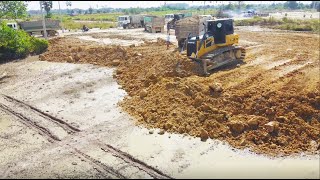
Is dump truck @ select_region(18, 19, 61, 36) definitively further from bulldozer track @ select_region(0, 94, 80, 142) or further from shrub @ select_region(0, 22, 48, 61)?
bulldozer track @ select_region(0, 94, 80, 142)

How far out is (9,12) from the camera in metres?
22.9

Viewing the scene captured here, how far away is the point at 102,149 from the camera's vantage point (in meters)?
9.95

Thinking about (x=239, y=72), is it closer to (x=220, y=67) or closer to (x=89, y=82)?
(x=220, y=67)

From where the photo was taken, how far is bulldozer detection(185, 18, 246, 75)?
16.0 metres

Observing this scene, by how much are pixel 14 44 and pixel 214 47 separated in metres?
14.3

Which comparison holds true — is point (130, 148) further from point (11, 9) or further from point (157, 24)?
point (157, 24)

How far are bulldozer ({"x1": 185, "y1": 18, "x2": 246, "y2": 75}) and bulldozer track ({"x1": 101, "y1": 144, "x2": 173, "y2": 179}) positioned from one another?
23.1 ft

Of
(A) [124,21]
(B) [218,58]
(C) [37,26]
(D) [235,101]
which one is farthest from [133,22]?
(D) [235,101]

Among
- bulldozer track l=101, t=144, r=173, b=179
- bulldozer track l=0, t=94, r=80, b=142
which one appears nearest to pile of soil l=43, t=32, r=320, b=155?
bulldozer track l=101, t=144, r=173, b=179

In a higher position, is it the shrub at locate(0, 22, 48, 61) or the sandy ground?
the shrub at locate(0, 22, 48, 61)

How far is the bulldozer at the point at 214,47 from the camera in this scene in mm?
15991

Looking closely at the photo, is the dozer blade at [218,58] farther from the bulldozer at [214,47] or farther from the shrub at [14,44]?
the shrub at [14,44]

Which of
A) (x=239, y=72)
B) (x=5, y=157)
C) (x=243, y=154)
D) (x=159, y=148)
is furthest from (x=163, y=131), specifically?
(x=239, y=72)

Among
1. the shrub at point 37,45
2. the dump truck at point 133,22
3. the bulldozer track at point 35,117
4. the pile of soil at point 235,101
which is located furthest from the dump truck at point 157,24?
the bulldozer track at point 35,117
